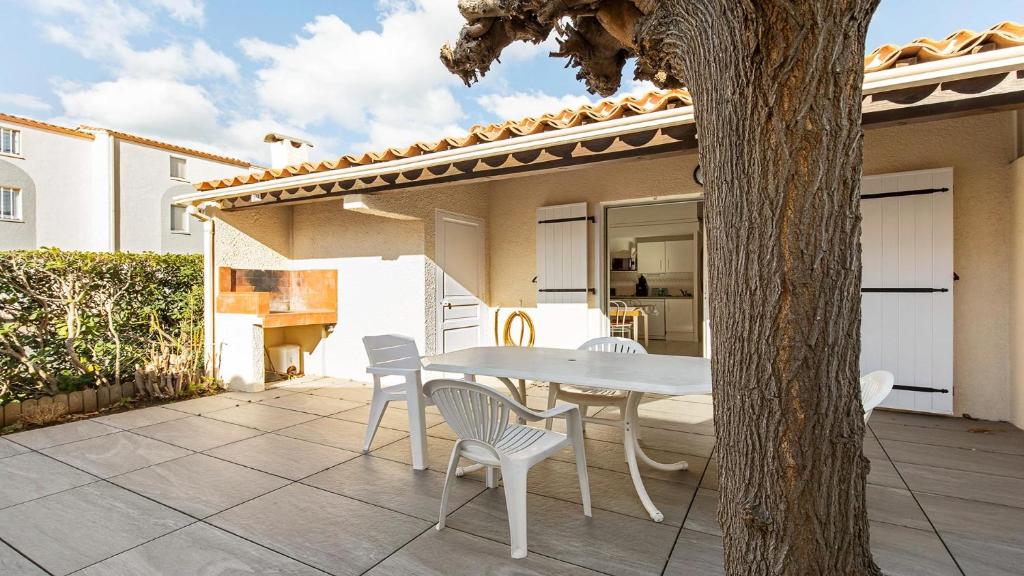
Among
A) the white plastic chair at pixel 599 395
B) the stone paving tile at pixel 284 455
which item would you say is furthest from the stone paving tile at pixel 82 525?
the white plastic chair at pixel 599 395

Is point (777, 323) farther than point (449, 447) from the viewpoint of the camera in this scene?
No

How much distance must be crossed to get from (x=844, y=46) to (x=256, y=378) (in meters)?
6.48

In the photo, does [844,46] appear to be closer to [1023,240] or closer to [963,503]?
[963,503]

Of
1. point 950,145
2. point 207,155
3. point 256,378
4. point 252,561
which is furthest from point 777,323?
point 207,155

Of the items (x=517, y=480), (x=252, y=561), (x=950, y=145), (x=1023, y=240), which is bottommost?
(x=252, y=561)

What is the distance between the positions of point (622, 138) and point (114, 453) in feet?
15.1

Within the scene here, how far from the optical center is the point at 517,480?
2.32 meters

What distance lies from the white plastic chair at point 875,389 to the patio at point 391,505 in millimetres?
691

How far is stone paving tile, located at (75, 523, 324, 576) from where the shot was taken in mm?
2217

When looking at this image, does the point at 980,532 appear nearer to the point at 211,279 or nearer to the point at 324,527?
the point at 324,527

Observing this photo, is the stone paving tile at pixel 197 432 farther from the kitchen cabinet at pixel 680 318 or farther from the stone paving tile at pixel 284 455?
the kitchen cabinet at pixel 680 318

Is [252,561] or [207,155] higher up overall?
[207,155]

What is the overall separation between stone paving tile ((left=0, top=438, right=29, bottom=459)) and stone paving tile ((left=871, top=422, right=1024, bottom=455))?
6887mm

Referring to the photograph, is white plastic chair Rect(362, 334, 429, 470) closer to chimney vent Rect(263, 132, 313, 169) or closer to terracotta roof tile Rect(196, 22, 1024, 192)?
terracotta roof tile Rect(196, 22, 1024, 192)
